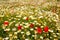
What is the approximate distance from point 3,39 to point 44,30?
0.95m

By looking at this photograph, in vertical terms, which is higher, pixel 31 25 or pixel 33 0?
pixel 31 25

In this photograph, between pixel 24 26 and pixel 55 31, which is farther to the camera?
pixel 55 31

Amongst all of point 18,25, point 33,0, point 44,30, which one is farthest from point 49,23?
point 33,0

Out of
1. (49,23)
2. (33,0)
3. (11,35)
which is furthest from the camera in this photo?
(33,0)

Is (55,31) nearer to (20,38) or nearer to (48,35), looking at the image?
(48,35)

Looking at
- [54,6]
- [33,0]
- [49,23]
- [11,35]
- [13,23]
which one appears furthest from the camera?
[33,0]

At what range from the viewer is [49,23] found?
4.75 meters

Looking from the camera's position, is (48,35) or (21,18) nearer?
(48,35)

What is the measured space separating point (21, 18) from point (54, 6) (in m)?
3.43

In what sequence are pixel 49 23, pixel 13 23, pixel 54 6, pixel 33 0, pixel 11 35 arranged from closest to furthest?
pixel 11 35 → pixel 13 23 → pixel 49 23 → pixel 54 6 → pixel 33 0

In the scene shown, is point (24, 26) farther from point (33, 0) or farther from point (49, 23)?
point (33, 0)

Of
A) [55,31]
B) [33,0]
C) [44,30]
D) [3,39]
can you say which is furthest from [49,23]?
[33,0]

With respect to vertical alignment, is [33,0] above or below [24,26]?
below

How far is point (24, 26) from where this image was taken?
4188 millimetres
